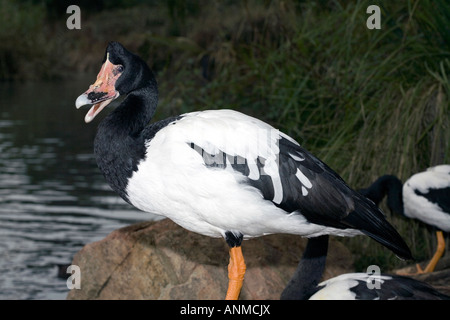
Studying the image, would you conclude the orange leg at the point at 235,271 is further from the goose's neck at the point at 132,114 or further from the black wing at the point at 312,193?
the goose's neck at the point at 132,114

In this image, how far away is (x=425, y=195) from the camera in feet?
15.8

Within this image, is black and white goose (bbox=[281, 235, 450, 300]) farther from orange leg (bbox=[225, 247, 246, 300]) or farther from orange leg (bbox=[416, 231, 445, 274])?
orange leg (bbox=[416, 231, 445, 274])

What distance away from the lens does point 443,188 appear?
4.73 metres

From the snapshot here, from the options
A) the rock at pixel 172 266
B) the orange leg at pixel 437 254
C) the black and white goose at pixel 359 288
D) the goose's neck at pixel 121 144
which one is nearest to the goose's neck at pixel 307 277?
the black and white goose at pixel 359 288

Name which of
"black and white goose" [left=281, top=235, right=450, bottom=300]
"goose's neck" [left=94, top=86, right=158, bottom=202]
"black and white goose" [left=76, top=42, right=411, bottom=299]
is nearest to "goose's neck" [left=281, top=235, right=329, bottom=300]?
"black and white goose" [left=281, top=235, right=450, bottom=300]

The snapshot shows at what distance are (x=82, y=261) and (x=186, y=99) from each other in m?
2.38

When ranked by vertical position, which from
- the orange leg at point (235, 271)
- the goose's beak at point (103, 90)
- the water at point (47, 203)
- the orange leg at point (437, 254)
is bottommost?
the water at point (47, 203)

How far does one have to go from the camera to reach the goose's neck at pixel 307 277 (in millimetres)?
3598

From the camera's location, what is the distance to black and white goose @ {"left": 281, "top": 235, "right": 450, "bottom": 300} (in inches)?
123

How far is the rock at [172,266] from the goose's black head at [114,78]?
1323 millimetres

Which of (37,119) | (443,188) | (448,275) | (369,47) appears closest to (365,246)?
(443,188)

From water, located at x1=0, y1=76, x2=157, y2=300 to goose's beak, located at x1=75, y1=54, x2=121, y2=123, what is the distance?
7.24 ft

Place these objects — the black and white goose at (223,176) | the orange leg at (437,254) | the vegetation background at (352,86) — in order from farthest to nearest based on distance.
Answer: the vegetation background at (352,86)
the orange leg at (437,254)
the black and white goose at (223,176)

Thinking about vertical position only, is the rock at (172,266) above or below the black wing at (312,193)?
below
